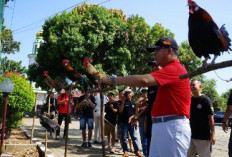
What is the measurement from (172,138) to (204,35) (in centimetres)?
110

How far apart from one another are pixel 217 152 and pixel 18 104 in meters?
6.78

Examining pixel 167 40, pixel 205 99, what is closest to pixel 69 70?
pixel 205 99

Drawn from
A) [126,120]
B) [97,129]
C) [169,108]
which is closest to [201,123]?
[169,108]

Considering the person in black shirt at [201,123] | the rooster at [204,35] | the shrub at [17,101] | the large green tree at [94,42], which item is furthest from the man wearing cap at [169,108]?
the large green tree at [94,42]

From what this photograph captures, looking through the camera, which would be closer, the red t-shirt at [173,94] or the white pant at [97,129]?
the red t-shirt at [173,94]

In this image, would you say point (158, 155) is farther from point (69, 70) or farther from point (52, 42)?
point (52, 42)

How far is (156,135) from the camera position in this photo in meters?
3.03

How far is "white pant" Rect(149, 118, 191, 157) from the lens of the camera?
114 inches

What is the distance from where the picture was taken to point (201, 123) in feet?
17.2

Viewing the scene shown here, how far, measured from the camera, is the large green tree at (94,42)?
17359mm

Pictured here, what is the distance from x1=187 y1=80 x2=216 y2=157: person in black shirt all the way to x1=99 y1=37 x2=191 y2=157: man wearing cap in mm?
2352

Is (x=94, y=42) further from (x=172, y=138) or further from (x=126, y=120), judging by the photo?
(x=172, y=138)

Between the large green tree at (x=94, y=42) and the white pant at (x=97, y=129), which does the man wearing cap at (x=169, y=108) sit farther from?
the large green tree at (x=94, y=42)

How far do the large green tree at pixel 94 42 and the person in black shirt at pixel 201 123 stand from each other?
38.8 feet
